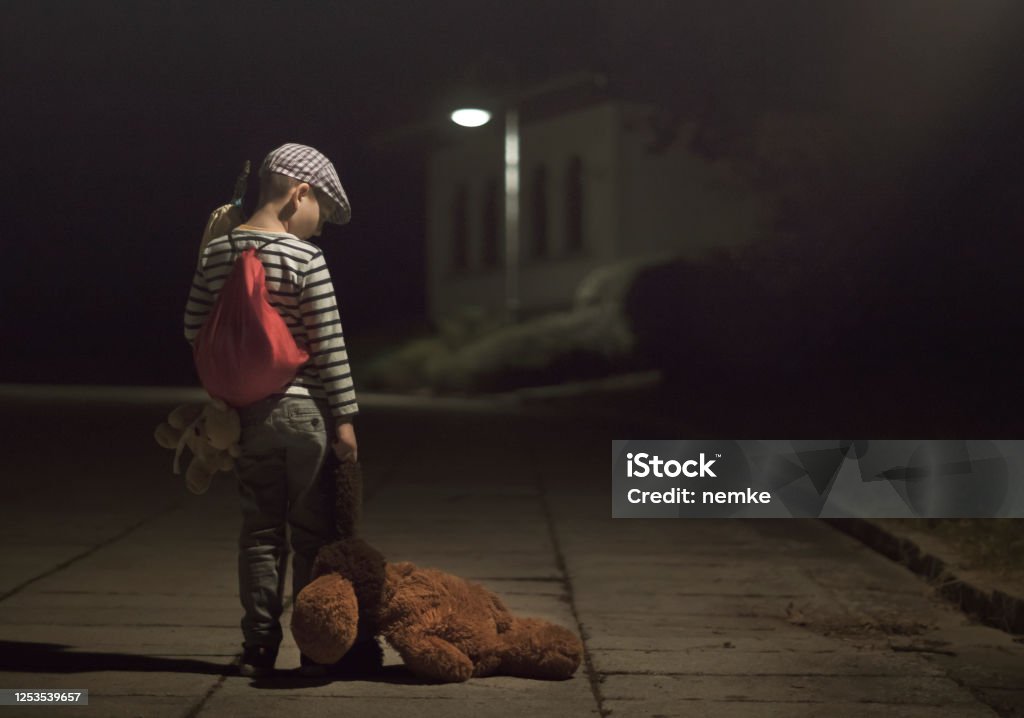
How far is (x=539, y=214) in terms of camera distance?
1566 inches

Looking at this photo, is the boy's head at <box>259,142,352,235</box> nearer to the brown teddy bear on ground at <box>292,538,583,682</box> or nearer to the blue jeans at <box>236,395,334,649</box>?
the blue jeans at <box>236,395,334,649</box>

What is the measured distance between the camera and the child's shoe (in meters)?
5.38

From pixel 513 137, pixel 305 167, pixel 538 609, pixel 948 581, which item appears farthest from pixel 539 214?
pixel 305 167

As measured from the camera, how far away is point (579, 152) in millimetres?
36969

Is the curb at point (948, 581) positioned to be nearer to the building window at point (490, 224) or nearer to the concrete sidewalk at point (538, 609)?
the concrete sidewalk at point (538, 609)

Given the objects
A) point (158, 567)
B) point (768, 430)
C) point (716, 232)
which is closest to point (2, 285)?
point (716, 232)

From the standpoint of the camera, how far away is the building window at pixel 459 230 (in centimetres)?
4391

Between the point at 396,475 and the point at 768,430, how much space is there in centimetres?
584

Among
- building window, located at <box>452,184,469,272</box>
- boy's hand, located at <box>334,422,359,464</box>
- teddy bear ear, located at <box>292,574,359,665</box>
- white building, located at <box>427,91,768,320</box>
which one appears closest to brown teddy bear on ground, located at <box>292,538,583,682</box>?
teddy bear ear, located at <box>292,574,359,665</box>

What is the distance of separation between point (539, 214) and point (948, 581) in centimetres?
3266

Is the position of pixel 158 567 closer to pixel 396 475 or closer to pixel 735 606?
pixel 735 606

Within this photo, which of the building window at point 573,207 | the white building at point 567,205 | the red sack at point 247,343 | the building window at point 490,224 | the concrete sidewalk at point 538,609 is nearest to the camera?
the red sack at point 247,343

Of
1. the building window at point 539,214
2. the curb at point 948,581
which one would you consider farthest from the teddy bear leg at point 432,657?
the building window at point 539,214

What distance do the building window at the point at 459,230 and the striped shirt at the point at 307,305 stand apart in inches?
1517
